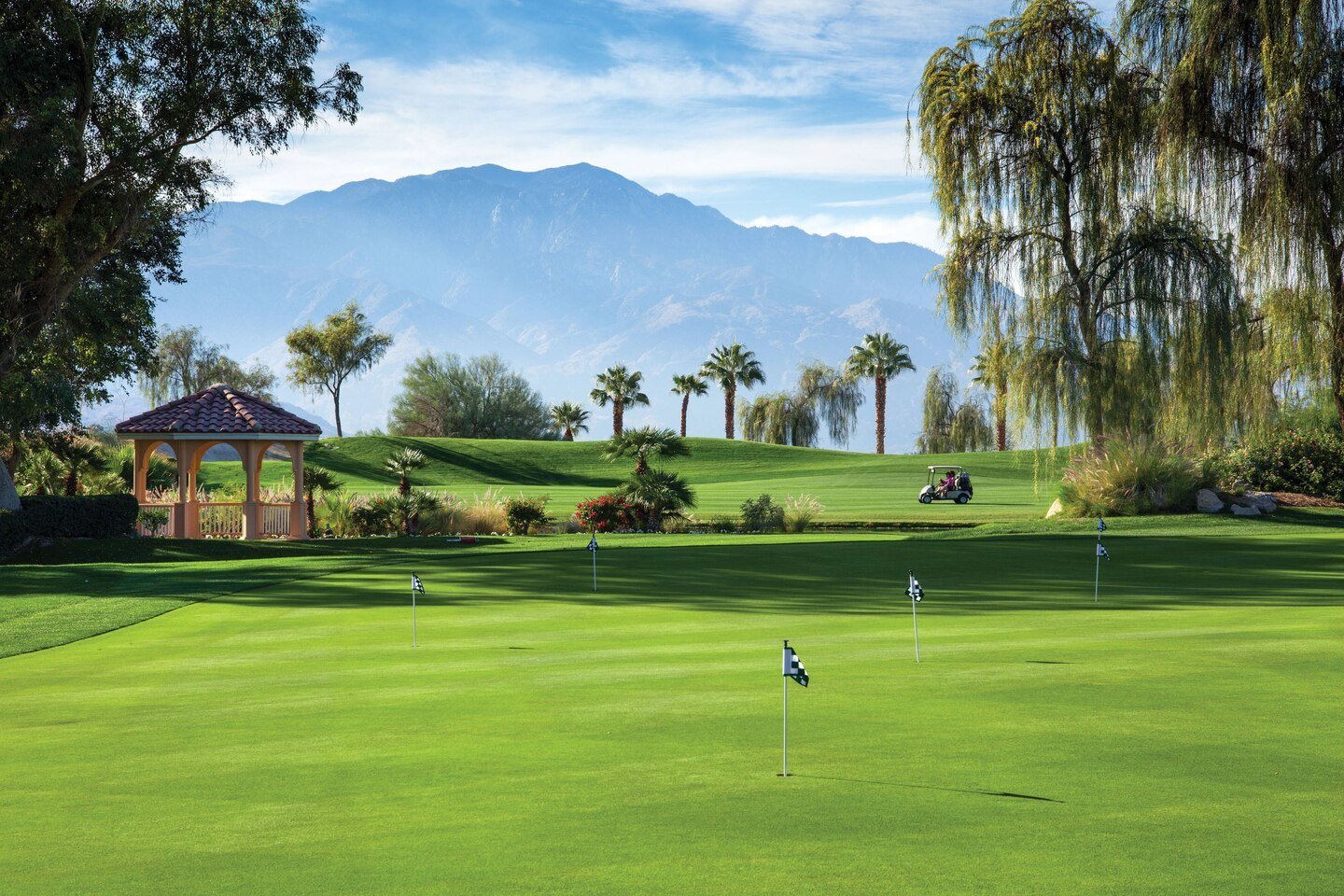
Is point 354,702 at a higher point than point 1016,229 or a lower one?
lower

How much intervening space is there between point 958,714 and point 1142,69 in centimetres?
2705

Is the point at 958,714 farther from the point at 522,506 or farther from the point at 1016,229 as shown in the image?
the point at 522,506

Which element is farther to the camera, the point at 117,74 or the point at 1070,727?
the point at 117,74

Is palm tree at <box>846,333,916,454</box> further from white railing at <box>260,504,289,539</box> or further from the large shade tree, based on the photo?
the large shade tree

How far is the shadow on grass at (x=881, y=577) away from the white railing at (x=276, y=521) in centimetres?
991

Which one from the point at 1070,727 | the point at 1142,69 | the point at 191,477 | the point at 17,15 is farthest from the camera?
the point at 191,477

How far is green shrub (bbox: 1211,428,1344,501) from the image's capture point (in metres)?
32.6

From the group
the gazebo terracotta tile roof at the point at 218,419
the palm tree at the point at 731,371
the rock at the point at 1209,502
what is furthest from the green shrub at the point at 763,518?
the palm tree at the point at 731,371

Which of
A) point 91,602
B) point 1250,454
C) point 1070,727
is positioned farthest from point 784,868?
point 1250,454

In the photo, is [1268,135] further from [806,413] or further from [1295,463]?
[806,413]

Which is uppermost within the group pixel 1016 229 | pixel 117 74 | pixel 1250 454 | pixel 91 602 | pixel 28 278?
pixel 117 74

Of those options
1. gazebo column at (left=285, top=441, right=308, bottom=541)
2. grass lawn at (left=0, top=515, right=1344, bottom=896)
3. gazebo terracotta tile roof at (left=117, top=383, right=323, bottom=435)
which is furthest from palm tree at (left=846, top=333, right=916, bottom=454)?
grass lawn at (left=0, top=515, right=1344, bottom=896)

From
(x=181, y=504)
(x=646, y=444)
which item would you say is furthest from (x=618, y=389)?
(x=181, y=504)

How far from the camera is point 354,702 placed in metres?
8.11
